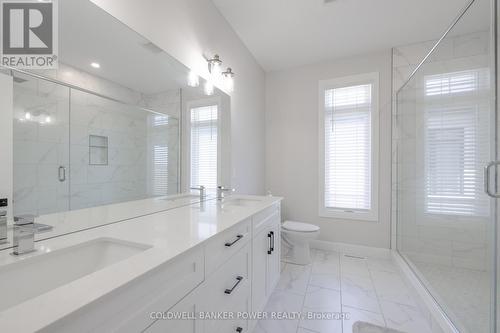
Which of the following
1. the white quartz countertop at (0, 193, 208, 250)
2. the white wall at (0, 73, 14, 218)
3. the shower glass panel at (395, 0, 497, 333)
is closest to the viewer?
the white wall at (0, 73, 14, 218)

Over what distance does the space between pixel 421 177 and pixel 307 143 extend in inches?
54.9

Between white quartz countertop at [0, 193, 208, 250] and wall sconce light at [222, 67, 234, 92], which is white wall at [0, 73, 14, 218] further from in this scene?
wall sconce light at [222, 67, 234, 92]

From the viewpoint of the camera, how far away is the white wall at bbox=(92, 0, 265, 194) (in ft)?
4.42

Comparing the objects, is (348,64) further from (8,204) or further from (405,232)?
(8,204)

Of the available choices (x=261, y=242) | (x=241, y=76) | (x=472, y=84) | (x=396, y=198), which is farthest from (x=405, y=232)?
(x=241, y=76)

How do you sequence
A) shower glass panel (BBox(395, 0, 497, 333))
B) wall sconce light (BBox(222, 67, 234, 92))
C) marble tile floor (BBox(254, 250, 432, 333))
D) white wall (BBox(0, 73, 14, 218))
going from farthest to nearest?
wall sconce light (BBox(222, 67, 234, 92)) < marble tile floor (BBox(254, 250, 432, 333)) < shower glass panel (BBox(395, 0, 497, 333)) < white wall (BBox(0, 73, 14, 218))

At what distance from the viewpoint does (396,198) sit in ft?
9.18

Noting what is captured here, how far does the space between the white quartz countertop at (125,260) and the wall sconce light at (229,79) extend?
1.37m

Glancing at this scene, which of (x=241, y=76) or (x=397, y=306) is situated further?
(x=241, y=76)

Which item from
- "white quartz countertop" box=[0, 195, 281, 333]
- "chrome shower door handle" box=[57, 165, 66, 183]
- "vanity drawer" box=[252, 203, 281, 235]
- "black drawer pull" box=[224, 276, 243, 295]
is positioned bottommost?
"black drawer pull" box=[224, 276, 243, 295]

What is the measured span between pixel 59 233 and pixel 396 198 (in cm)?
324

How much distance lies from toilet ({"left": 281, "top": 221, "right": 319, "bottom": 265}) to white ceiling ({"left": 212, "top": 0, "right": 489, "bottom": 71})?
2251 millimetres

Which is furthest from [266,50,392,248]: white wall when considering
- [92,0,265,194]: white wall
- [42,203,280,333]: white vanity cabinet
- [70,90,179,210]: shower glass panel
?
[70,90,179,210]: shower glass panel

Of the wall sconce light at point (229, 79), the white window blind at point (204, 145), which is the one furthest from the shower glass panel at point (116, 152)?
the wall sconce light at point (229, 79)
